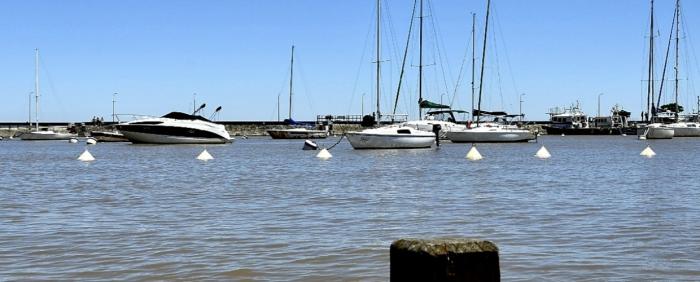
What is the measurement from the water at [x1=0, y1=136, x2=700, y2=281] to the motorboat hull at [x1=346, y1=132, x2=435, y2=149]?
31.4 meters

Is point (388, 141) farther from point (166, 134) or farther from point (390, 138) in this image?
point (166, 134)

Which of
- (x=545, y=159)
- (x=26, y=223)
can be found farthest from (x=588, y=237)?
(x=545, y=159)

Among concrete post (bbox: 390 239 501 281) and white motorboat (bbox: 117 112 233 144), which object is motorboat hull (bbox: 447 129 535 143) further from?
concrete post (bbox: 390 239 501 281)

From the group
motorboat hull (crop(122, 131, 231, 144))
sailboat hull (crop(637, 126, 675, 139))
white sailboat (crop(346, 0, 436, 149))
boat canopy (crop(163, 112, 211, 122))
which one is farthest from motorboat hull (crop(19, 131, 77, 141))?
sailboat hull (crop(637, 126, 675, 139))

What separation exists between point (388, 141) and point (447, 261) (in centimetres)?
5670

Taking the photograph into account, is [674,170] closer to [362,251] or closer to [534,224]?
[534,224]

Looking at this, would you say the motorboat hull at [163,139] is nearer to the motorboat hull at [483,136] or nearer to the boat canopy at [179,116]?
the boat canopy at [179,116]

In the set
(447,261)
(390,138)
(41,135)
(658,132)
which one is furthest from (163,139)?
(447,261)

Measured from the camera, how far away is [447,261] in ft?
19.8

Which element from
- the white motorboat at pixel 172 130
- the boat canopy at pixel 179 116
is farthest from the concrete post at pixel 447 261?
the boat canopy at pixel 179 116

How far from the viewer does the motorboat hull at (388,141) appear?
62688 mm

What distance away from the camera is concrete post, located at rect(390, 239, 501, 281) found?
6.03 metres

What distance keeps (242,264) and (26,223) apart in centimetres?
694

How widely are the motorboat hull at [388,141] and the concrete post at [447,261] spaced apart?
5634 cm
